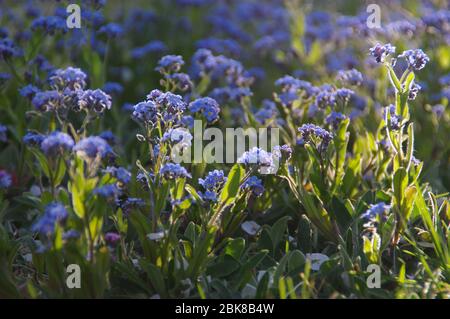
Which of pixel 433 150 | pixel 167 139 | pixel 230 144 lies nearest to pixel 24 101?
pixel 230 144

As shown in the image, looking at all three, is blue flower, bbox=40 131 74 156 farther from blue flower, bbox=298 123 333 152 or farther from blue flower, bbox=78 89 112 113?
blue flower, bbox=298 123 333 152

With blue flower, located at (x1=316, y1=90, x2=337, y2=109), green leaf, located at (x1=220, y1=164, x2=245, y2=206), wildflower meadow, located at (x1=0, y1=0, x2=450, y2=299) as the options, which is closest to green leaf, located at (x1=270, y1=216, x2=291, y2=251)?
wildflower meadow, located at (x1=0, y1=0, x2=450, y2=299)

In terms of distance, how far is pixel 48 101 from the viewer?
12.5ft

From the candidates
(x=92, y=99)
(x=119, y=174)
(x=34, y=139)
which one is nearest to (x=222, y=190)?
(x=119, y=174)

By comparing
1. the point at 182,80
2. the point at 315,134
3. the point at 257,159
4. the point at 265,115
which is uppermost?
the point at 182,80

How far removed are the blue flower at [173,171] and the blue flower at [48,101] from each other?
30.8 inches

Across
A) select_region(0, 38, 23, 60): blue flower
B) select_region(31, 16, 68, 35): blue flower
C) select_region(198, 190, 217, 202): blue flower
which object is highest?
select_region(31, 16, 68, 35): blue flower

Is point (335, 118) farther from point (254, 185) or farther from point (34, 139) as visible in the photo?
point (34, 139)

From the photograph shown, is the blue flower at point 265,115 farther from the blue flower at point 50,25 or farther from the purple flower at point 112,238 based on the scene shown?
the purple flower at point 112,238

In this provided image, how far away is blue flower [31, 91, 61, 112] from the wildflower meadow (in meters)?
0.01

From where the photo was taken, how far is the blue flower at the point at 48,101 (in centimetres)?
378

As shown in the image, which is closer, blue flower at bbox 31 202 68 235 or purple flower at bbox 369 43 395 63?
blue flower at bbox 31 202 68 235

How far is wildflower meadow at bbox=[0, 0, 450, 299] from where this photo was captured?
343 cm

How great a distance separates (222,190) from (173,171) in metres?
0.41
